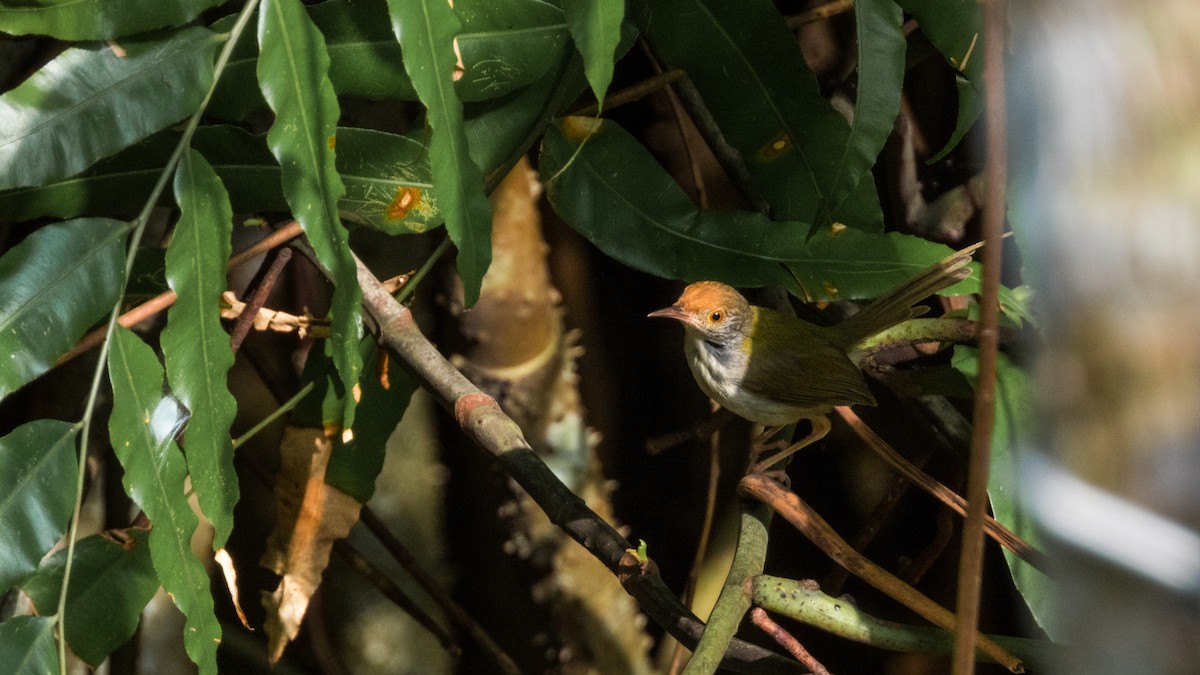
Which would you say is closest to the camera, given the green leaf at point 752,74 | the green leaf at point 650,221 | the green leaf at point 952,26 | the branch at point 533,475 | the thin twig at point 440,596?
the branch at point 533,475

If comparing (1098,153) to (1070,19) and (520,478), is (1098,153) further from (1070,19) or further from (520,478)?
(520,478)

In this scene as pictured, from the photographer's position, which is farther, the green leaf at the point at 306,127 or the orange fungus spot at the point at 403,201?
the orange fungus spot at the point at 403,201

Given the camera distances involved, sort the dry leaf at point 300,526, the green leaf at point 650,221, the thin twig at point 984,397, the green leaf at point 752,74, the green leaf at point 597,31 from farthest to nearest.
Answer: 1. the dry leaf at point 300,526
2. the green leaf at point 650,221
3. the green leaf at point 752,74
4. the green leaf at point 597,31
5. the thin twig at point 984,397

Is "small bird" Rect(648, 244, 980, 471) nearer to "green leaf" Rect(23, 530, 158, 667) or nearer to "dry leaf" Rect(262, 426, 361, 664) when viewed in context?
"dry leaf" Rect(262, 426, 361, 664)

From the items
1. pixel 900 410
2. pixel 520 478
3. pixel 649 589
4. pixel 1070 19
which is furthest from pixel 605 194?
pixel 1070 19

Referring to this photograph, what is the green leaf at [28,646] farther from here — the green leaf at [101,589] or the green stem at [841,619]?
the green stem at [841,619]

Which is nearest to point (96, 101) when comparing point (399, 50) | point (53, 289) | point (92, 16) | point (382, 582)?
point (92, 16)

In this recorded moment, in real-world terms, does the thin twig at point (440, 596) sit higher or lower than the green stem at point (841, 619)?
lower

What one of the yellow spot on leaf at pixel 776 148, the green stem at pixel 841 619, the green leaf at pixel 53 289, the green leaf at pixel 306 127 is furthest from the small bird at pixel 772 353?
the green leaf at pixel 53 289
